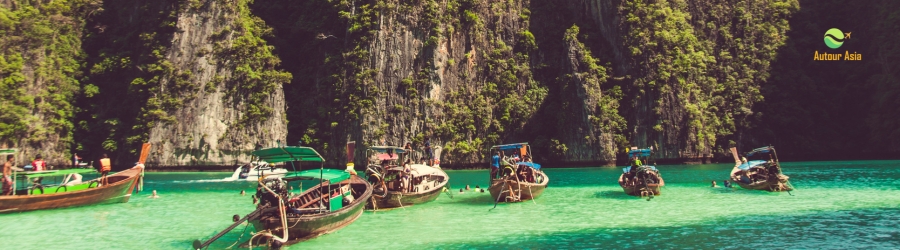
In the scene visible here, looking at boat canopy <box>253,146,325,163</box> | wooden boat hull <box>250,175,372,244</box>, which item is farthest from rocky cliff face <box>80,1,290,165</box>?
wooden boat hull <box>250,175,372,244</box>

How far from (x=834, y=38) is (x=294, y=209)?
79289 millimetres

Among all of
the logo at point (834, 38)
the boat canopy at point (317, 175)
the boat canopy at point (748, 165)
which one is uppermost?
the logo at point (834, 38)

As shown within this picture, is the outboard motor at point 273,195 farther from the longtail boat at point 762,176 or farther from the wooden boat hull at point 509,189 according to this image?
the longtail boat at point 762,176

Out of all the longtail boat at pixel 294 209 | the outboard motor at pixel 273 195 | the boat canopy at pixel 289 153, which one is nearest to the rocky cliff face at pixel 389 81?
the longtail boat at pixel 294 209

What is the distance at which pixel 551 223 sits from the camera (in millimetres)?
20594

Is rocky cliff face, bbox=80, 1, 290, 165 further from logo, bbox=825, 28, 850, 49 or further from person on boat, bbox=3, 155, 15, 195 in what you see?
logo, bbox=825, 28, 850, 49

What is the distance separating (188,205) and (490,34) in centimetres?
5128

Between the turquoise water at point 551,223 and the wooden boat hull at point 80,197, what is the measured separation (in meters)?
0.42

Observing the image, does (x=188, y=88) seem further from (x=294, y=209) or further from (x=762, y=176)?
(x=762, y=176)

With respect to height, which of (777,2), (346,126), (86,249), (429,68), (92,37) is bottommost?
(86,249)

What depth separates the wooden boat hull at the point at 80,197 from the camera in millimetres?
24328

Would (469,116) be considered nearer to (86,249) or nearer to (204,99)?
(204,99)

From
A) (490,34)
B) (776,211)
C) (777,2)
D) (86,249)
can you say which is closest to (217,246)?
(86,249)

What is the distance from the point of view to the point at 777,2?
77.8 meters
